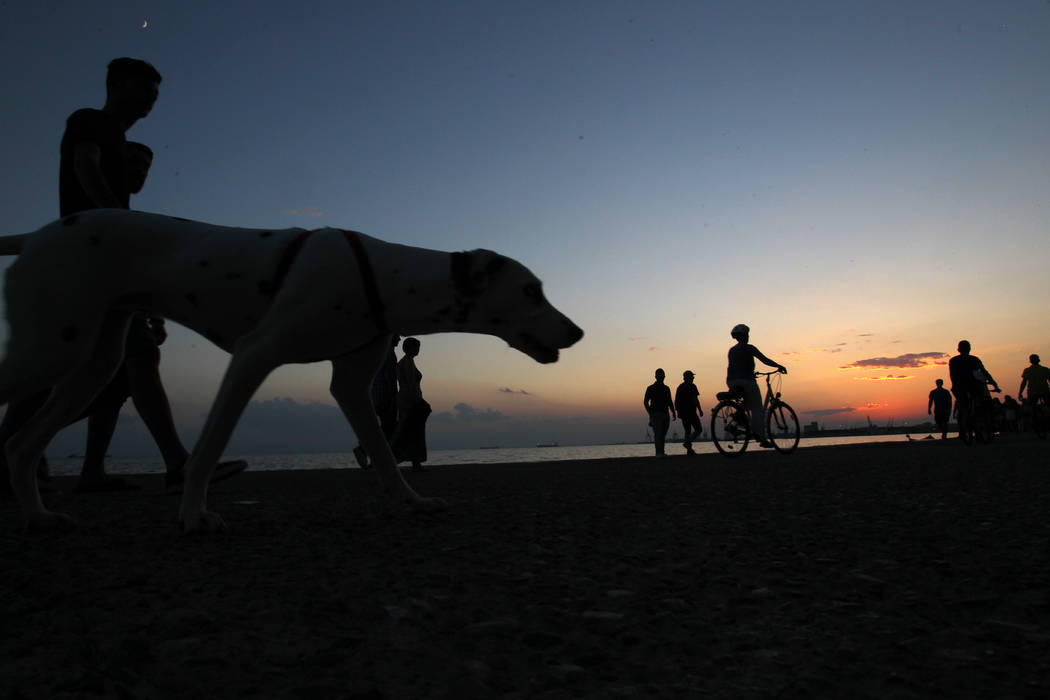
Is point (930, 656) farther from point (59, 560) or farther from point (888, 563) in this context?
point (59, 560)

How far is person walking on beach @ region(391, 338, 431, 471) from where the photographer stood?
31.9ft

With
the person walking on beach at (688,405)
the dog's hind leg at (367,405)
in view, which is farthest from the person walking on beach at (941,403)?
the dog's hind leg at (367,405)

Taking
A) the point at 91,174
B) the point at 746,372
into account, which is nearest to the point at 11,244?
the point at 91,174

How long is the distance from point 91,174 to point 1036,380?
18599 mm

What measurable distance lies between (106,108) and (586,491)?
4.12 m

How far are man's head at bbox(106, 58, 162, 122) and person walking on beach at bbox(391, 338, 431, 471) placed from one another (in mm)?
6078

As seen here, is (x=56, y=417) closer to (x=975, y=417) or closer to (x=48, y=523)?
(x=48, y=523)

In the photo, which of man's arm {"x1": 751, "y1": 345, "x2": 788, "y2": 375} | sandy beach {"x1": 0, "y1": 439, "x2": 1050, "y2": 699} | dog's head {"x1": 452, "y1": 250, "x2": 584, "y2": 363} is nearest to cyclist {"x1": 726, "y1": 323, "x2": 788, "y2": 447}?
man's arm {"x1": 751, "y1": 345, "x2": 788, "y2": 375}

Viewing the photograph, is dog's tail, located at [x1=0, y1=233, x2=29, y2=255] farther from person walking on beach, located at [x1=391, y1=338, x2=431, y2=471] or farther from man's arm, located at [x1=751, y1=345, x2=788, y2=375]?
man's arm, located at [x1=751, y1=345, x2=788, y2=375]

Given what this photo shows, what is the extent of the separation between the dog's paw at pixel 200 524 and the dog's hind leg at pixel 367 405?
30.3 inches

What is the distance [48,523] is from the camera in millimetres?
2824

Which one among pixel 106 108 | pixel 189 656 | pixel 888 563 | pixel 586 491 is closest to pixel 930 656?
pixel 888 563

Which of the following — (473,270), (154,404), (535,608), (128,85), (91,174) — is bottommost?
(535,608)

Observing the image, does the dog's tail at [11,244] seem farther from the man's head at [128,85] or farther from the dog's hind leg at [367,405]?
the dog's hind leg at [367,405]
